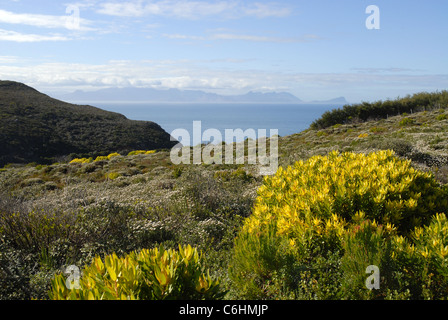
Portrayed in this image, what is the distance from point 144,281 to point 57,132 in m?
45.1

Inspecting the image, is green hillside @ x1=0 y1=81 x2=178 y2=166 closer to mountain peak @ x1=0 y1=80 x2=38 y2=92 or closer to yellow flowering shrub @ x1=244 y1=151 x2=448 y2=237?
mountain peak @ x1=0 y1=80 x2=38 y2=92

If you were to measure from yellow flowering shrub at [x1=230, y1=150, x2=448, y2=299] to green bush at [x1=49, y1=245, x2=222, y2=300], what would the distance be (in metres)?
0.58

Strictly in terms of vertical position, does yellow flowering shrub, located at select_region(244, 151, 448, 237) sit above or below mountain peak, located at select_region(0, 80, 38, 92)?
below

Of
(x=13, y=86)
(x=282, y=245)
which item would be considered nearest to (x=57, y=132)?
(x=13, y=86)

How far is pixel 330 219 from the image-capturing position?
9.27 ft

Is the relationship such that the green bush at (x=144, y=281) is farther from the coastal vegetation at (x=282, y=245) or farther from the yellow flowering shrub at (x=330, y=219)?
the yellow flowering shrub at (x=330, y=219)

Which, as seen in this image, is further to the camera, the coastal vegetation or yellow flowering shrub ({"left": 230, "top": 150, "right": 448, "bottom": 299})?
yellow flowering shrub ({"left": 230, "top": 150, "right": 448, "bottom": 299})

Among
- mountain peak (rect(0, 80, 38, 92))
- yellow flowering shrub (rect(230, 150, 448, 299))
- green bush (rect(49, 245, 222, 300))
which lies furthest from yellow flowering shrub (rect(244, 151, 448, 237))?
mountain peak (rect(0, 80, 38, 92))

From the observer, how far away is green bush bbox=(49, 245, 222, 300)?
5.91 ft

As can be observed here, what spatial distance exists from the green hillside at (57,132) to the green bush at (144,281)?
35670 mm

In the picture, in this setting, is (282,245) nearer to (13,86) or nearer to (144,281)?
(144,281)

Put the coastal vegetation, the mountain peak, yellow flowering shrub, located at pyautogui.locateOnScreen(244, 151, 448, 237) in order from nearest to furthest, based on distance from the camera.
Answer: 1. the coastal vegetation
2. yellow flowering shrub, located at pyautogui.locateOnScreen(244, 151, 448, 237)
3. the mountain peak
